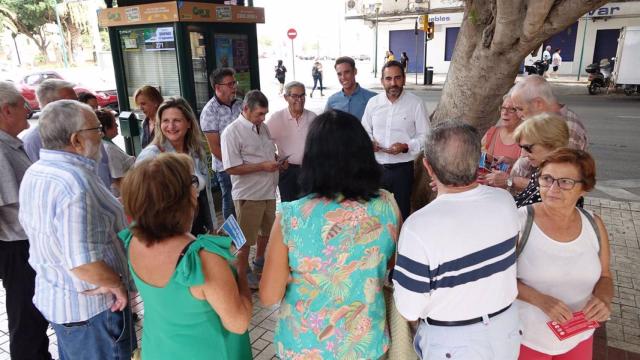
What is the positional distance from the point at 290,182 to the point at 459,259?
112 inches

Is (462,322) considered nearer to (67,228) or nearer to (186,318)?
(186,318)

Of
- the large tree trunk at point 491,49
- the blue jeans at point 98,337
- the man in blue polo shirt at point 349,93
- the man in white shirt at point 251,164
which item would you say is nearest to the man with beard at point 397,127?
the large tree trunk at point 491,49

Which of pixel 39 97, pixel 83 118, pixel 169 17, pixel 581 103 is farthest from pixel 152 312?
pixel 581 103

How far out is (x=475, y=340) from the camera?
166cm

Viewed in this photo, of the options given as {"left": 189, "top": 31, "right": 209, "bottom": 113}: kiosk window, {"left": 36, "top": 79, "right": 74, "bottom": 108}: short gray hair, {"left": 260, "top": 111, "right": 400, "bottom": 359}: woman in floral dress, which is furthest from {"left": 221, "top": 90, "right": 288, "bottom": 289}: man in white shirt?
{"left": 189, "top": 31, "right": 209, "bottom": 113}: kiosk window

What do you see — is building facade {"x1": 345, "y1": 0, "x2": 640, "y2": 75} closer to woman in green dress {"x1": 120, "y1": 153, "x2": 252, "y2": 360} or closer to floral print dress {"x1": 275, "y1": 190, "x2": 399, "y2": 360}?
floral print dress {"x1": 275, "y1": 190, "x2": 399, "y2": 360}

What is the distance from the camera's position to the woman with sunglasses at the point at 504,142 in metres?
3.10

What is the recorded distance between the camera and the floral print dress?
1.65 metres

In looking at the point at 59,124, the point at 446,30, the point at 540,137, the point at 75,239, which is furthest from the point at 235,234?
the point at 446,30

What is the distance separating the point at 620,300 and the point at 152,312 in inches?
152

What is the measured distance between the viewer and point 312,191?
170 centimetres

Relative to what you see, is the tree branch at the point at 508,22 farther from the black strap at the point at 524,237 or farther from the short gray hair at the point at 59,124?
Answer: the short gray hair at the point at 59,124

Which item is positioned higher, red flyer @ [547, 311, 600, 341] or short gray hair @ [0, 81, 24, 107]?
short gray hair @ [0, 81, 24, 107]

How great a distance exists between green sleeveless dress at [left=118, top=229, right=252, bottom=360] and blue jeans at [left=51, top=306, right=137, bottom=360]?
450 millimetres
